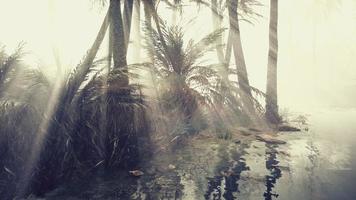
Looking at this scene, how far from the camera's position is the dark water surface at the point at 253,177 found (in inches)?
196

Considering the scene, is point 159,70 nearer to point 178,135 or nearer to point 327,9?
point 178,135

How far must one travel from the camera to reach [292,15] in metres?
40.8

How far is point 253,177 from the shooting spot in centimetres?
571

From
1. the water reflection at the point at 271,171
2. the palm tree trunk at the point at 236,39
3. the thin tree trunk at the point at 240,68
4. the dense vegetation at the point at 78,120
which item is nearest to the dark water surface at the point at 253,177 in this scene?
the water reflection at the point at 271,171

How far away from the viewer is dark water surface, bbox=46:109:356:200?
4.98m

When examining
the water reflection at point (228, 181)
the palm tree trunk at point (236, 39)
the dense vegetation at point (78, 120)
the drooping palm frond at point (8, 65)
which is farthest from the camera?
the palm tree trunk at point (236, 39)

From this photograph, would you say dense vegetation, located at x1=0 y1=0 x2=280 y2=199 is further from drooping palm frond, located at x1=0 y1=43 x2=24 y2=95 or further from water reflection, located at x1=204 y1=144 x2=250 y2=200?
water reflection, located at x1=204 y1=144 x2=250 y2=200

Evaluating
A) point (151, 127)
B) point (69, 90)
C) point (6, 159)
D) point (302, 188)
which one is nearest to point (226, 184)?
point (302, 188)

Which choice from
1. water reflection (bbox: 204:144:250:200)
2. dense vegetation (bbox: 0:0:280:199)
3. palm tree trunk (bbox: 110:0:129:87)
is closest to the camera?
water reflection (bbox: 204:144:250:200)

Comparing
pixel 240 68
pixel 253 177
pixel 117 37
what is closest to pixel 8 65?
pixel 117 37

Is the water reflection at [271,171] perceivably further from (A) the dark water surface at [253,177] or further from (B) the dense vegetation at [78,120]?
(B) the dense vegetation at [78,120]

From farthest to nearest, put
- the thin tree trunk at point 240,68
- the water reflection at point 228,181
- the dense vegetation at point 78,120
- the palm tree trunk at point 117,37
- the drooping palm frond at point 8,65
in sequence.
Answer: the thin tree trunk at point 240,68, the palm tree trunk at point 117,37, the drooping palm frond at point 8,65, the dense vegetation at point 78,120, the water reflection at point 228,181

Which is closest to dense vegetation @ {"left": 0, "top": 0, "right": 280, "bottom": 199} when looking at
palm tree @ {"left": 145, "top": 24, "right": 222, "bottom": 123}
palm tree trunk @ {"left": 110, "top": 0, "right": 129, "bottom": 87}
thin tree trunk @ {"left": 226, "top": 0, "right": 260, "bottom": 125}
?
palm tree trunk @ {"left": 110, "top": 0, "right": 129, "bottom": 87}

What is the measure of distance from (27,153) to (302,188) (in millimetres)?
3762
